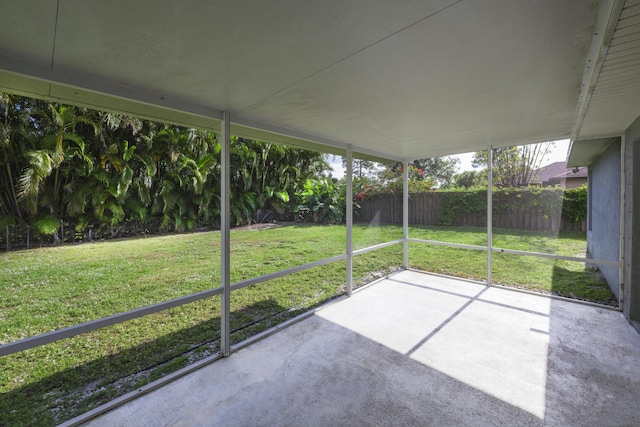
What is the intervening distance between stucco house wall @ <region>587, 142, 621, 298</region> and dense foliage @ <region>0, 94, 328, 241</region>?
6810 mm

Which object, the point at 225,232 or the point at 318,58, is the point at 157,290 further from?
the point at 318,58

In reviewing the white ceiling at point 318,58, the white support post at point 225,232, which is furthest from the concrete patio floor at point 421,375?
the white ceiling at point 318,58

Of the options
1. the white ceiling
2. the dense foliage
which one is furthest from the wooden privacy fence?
the dense foliage

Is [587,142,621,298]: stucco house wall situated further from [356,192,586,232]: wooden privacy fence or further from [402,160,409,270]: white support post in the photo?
[402,160,409,270]: white support post

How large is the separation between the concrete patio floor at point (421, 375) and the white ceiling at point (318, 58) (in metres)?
2.20

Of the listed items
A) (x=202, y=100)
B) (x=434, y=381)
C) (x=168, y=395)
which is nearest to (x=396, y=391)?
(x=434, y=381)

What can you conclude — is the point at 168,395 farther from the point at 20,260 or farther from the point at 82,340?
the point at 20,260

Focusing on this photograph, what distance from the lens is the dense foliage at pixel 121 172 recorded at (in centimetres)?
473

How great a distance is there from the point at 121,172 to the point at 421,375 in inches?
279

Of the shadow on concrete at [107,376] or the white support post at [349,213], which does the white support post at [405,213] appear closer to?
the white support post at [349,213]

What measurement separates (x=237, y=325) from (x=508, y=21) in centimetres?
349

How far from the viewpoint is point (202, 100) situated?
220 cm

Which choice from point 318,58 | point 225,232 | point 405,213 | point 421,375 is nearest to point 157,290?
point 225,232

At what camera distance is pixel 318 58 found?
1.49 m
